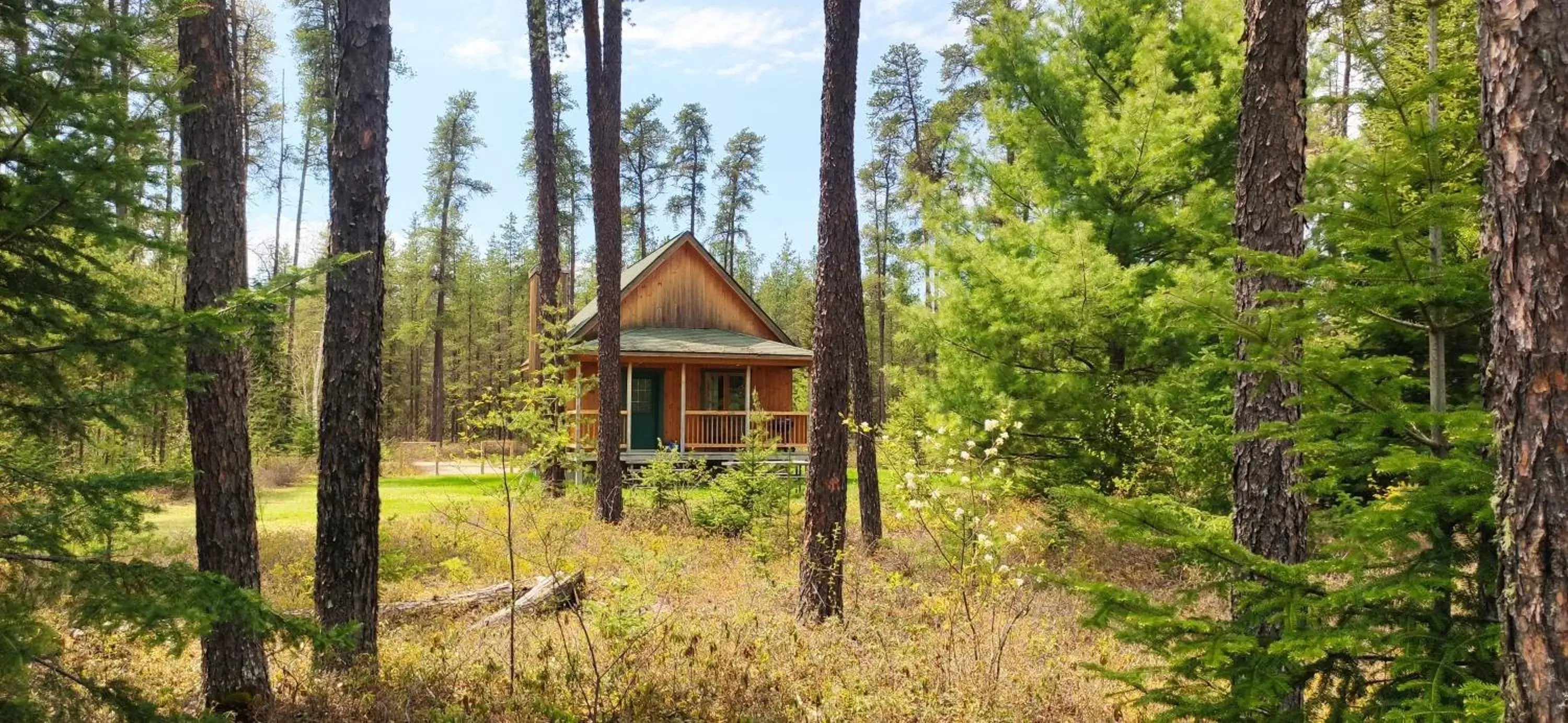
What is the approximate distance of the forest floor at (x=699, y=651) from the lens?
185 inches

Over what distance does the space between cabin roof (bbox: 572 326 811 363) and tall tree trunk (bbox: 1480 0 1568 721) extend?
1551cm

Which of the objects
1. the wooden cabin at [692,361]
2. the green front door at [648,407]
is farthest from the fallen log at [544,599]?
the green front door at [648,407]

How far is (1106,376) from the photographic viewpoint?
8.99m

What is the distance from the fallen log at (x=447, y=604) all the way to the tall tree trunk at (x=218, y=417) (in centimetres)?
208

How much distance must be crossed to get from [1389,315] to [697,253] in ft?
64.6

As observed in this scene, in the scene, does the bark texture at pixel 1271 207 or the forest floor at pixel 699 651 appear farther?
the forest floor at pixel 699 651

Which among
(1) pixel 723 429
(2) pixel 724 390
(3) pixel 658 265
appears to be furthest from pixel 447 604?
(3) pixel 658 265

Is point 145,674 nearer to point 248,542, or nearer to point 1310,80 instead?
point 248,542

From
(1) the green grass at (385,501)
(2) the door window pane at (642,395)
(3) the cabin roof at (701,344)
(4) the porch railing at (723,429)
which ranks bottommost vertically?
(1) the green grass at (385,501)

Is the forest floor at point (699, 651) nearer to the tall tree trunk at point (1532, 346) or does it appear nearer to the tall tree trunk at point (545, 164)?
the tall tree trunk at point (1532, 346)

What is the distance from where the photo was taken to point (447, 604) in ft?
24.1

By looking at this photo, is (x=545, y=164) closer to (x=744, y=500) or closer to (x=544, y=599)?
(x=744, y=500)

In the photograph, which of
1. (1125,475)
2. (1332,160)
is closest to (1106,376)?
(1125,475)

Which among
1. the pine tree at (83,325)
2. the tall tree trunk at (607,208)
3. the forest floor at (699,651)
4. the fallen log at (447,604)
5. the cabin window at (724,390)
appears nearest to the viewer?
the pine tree at (83,325)
